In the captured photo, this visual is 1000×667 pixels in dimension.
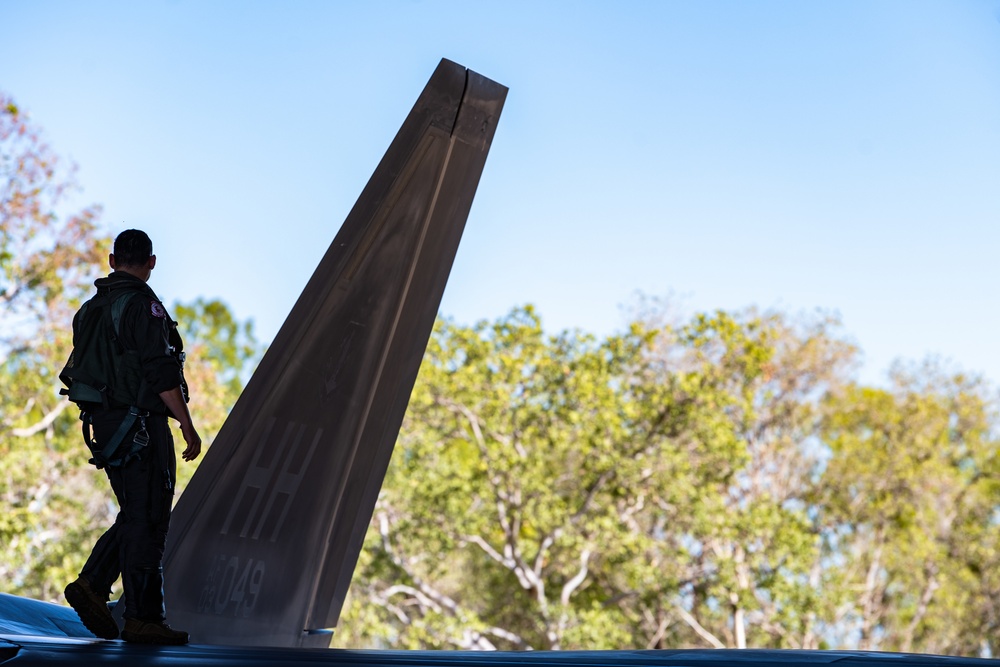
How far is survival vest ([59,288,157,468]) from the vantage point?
2.76 m

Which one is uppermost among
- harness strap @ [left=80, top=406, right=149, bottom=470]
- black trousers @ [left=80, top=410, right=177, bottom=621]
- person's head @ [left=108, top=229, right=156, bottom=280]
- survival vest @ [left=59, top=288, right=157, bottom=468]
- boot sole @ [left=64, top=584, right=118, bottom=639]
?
person's head @ [left=108, top=229, right=156, bottom=280]

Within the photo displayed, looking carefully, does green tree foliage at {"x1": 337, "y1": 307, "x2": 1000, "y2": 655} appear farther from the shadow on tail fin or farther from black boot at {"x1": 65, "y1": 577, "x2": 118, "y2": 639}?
black boot at {"x1": 65, "y1": 577, "x2": 118, "y2": 639}

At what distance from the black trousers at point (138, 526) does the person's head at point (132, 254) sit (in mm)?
457

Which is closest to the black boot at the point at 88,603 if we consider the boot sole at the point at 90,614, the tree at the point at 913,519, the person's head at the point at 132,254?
the boot sole at the point at 90,614

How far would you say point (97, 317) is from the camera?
2.84 metres

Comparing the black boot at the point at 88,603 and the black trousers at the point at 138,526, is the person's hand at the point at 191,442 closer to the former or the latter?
the black trousers at the point at 138,526

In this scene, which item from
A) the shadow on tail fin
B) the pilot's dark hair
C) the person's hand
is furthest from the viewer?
the shadow on tail fin

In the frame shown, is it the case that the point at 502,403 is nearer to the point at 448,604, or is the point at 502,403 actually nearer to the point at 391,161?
the point at 448,604

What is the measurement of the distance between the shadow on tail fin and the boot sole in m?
0.60

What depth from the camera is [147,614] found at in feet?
8.91

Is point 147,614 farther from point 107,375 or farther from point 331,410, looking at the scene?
point 331,410

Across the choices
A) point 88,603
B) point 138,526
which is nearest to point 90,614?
point 88,603

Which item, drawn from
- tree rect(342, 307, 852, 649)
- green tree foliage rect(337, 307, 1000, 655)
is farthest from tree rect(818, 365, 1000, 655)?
tree rect(342, 307, 852, 649)

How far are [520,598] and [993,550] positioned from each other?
9993 millimetres
